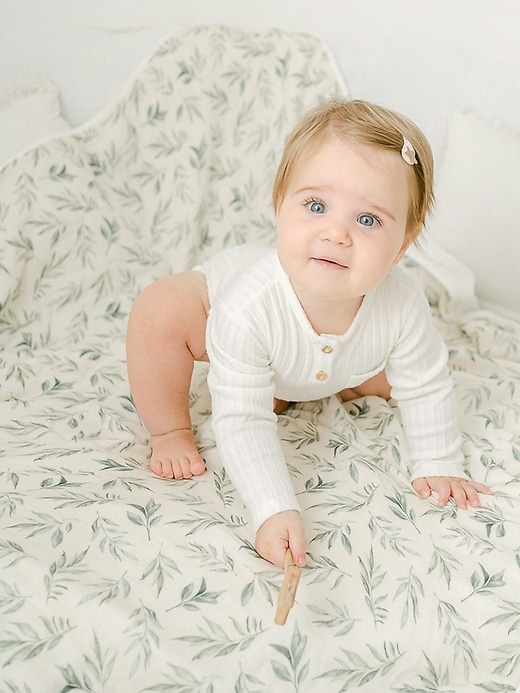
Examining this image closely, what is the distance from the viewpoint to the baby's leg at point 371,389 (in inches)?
55.3

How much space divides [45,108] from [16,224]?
0.39 metres

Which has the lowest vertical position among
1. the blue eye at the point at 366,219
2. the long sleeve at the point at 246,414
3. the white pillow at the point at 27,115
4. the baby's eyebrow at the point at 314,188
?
the long sleeve at the point at 246,414

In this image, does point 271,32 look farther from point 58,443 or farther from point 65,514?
point 65,514

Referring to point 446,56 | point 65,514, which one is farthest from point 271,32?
point 65,514

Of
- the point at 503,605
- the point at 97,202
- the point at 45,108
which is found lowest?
the point at 503,605

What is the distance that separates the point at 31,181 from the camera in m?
1.67

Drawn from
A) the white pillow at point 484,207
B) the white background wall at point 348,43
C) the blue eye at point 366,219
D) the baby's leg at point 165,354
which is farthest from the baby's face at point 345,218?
the white background wall at point 348,43

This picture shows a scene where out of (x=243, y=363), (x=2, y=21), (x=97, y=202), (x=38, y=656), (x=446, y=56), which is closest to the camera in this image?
(x=38, y=656)

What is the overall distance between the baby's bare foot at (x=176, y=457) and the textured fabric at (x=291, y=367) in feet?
0.28

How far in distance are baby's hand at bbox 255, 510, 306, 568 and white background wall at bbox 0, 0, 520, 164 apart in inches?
42.3

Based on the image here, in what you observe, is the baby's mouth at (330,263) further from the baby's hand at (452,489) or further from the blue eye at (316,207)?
the baby's hand at (452,489)

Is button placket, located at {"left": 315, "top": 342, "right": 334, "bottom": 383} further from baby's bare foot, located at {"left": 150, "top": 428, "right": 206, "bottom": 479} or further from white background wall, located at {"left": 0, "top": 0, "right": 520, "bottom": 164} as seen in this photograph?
white background wall, located at {"left": 0, "top": 0, "right": 520, "bottom": 164}

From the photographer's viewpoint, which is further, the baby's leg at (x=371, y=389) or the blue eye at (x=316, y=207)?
the baby's leg at (x=371, y=389)

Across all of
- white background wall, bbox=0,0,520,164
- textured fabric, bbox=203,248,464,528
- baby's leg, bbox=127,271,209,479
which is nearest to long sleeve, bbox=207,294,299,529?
textured fabric, bbox=203,248,464,528
